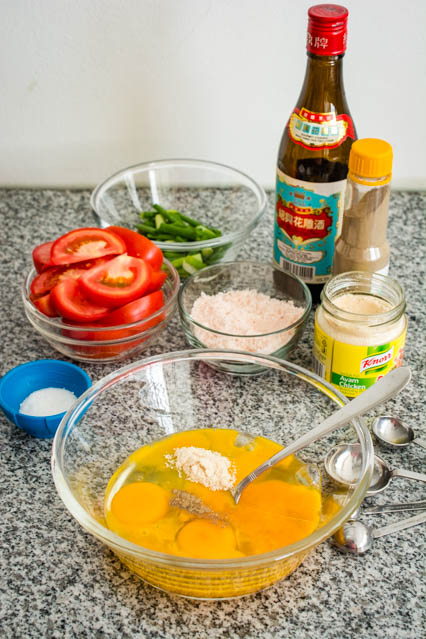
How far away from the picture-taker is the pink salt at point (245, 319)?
1.09m

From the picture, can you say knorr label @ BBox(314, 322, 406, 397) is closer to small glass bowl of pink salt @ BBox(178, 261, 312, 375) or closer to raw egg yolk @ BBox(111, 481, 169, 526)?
small glass bowl of pink salt @ BBox(178, 261, 312, 375)

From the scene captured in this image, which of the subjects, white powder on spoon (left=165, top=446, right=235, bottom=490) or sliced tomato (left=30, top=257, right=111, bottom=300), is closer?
white powder on spoon (left=165, top=446, right=235, bottom=490)

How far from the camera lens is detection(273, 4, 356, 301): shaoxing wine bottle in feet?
3.63

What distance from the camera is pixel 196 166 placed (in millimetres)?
1493

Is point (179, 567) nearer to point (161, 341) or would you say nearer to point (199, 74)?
point (161, 341)

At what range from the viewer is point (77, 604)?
825mm

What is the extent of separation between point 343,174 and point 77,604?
2.27 ft

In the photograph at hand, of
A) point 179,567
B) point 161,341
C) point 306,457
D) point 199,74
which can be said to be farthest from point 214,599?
point 199,74

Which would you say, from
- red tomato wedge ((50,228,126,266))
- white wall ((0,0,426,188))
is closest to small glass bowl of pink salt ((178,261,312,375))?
red tomato wedge ((50,228,126,266))

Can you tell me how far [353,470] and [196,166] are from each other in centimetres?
79

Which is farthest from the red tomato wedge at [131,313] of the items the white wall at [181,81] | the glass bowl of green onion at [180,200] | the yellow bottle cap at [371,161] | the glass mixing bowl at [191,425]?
the white wall at [181,81]

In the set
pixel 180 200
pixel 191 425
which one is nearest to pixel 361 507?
pixel 191 425

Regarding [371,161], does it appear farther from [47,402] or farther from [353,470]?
A: [47,402]

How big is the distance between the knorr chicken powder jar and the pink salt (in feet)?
0.28
